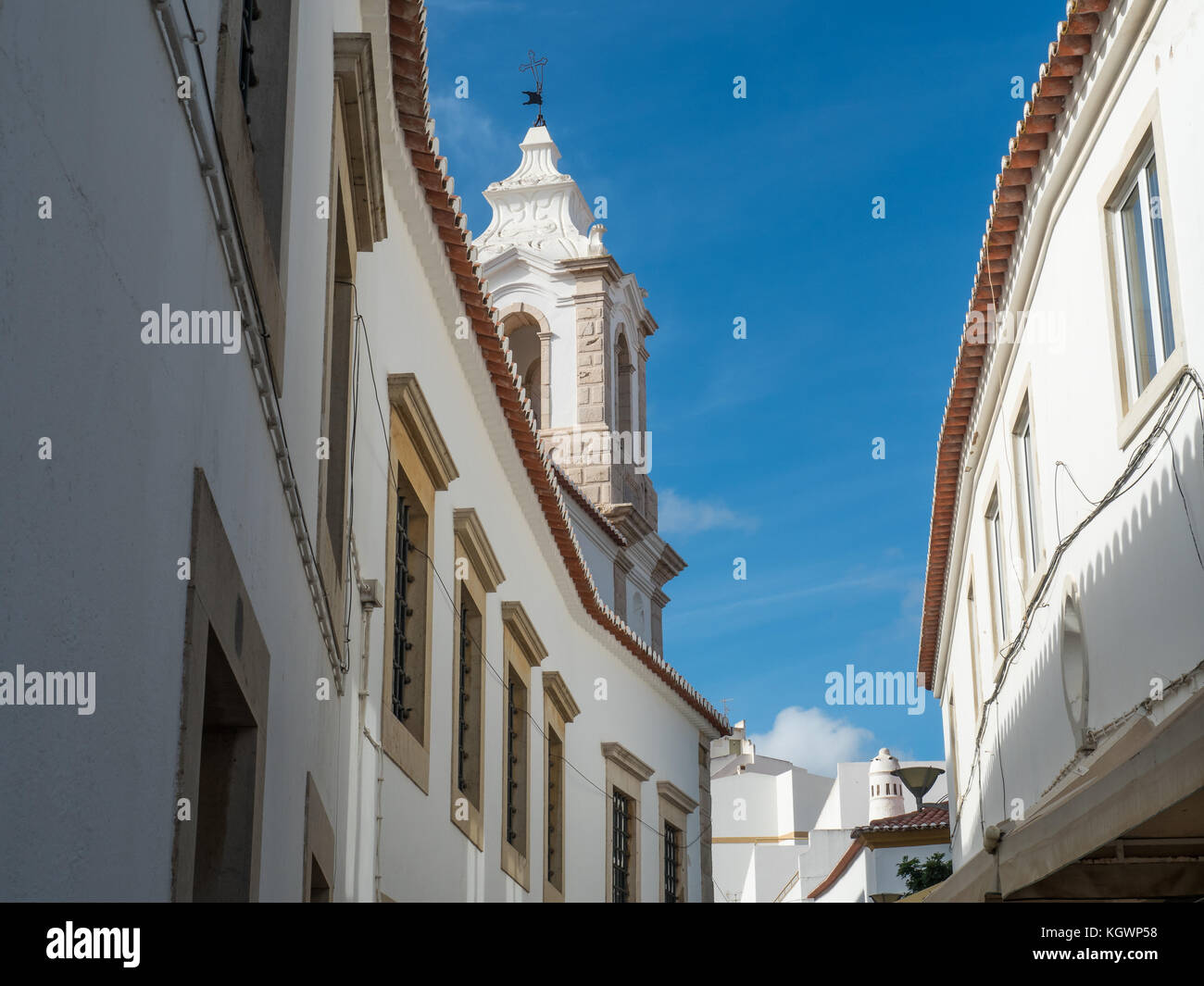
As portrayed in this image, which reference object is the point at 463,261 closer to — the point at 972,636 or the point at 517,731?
the point at 517,731

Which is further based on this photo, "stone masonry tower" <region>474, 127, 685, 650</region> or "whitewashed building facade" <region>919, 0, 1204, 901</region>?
"stone masonry tower" <region>474, 127, 685, 650</region>

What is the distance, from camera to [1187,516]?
27.0 ft

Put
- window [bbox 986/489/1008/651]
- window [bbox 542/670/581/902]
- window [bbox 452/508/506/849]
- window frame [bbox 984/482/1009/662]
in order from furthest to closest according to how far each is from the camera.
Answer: window [bbox 542/670/581/902]
window [bbox 986/489/1008/651]
window frame [bbox 984/482/1009/662]
window [bbox 452/508/506/849]

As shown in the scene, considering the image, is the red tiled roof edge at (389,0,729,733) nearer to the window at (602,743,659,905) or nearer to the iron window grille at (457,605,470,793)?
the window at (602,743,659,905)

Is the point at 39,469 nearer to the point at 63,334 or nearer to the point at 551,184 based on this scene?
the point at 63,334

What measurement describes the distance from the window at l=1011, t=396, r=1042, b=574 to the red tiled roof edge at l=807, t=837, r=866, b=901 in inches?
794

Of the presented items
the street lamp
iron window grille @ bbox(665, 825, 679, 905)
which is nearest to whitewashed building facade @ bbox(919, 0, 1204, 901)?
iron window grille @ bbox(665, 825, 679, 905)

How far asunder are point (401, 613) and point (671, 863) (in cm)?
1263

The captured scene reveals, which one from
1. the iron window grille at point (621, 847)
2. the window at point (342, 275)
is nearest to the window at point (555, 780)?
the iron window grille at point (621, 847)

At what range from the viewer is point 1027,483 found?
1349 centimetres

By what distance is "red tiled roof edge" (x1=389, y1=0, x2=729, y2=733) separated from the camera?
380 inches

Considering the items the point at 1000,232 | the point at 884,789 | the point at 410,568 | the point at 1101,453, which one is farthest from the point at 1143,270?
the point at 884,789
